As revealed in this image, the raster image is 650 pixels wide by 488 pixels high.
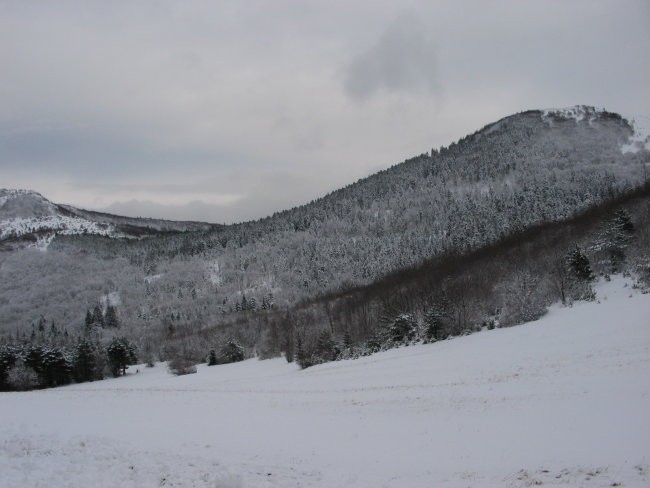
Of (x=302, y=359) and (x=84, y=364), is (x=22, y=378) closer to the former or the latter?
(x=84, y=364)

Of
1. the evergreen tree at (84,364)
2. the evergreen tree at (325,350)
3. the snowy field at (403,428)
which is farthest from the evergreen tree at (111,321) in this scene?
the snowy field at (403,428)

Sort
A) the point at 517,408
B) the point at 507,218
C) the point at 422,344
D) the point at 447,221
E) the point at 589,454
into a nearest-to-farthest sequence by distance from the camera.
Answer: the point at 589,454 → the point at 517,408 → the point at 422,344 → the point at 507,218 → the point at 447,221

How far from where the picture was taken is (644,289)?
38.1 metres

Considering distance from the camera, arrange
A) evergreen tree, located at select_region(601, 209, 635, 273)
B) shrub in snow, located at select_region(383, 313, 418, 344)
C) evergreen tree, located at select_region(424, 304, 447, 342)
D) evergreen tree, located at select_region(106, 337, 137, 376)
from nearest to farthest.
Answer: evergreen tree, located at select_region(424, 304, 447, 342) < evergreen tree, located at select_region(601, 209, 635, 273) < shrub in snow, located at select_region(383, 313, 418, 344) < evergreen tree, located at select_region(106, 337, 137, 376)

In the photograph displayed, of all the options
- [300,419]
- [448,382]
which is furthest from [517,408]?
[300,419]

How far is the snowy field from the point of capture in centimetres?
1376

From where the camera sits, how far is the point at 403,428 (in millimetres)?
20328

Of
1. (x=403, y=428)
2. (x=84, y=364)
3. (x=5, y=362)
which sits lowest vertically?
(x=403, y=428)

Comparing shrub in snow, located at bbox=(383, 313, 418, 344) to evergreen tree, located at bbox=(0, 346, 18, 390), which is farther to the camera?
evergreen tree, located at bbox=(0, 346, 18, 390)

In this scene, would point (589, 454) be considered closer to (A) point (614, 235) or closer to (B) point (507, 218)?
(A) point (614, 235)

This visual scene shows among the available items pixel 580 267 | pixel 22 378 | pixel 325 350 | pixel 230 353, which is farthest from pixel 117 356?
pixel 580 267

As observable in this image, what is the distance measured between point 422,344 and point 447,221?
14101 centimetres

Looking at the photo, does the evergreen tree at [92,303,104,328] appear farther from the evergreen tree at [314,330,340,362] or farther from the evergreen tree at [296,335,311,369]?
the evergreen tree at [314,330,340,362]

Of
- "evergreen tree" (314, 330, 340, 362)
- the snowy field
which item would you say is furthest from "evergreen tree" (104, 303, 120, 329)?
the snowy field
